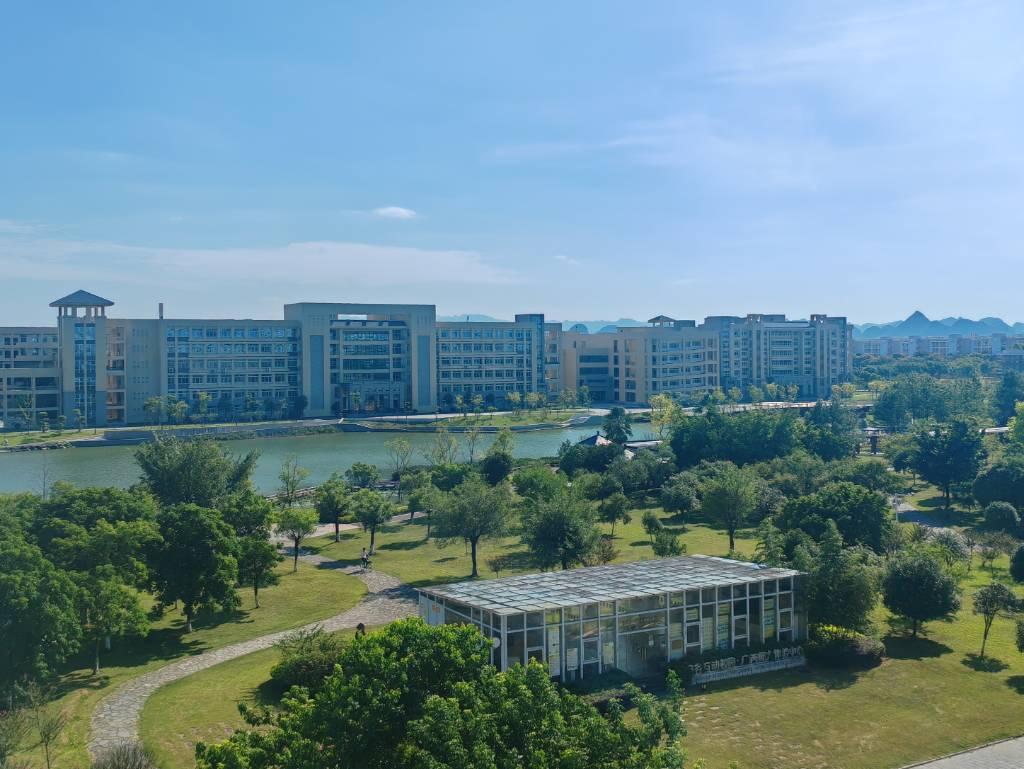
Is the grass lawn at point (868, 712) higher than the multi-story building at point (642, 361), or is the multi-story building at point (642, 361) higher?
the multi-story building at point (642, 361)

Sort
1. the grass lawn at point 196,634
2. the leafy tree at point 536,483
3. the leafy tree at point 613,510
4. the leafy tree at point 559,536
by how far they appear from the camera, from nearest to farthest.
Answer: the grass lawn at point 196,634
the leafy tree at point 559,536
the leafy tree at point 613,510
the leafy tree at point 536,483

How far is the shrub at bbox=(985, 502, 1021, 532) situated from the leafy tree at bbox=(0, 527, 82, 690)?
2147 centimetres

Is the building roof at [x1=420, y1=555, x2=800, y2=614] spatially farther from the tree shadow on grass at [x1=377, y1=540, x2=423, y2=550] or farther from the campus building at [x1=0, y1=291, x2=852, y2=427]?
the campus building at [x1=0, y1=291, x2=852, y2=427]

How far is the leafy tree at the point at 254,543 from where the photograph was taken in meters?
16.7

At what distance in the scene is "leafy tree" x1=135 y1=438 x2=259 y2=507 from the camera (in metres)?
23.2

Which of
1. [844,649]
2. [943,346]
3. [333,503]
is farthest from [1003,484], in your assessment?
[943,346]

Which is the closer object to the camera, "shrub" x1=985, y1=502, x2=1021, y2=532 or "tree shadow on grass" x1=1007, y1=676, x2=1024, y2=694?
"tree shadow on grass" x1=1007, y1=676, x2=1024, y2=694

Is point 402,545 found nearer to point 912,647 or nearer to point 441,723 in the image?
point 912,647

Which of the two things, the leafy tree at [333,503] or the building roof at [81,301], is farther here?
the building roof at [81,301]

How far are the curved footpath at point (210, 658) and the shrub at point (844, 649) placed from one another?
685 cm

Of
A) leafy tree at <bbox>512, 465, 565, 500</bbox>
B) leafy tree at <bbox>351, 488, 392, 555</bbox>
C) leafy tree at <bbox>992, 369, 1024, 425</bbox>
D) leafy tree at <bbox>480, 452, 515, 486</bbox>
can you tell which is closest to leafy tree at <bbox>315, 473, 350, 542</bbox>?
leafy tree at <bbox>351, 488, 392, 555</bbox>

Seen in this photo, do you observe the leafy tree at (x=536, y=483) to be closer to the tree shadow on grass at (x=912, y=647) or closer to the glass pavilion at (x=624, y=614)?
the glass pavilion at (x=624, y=614)

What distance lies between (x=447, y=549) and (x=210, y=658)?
8604 mm

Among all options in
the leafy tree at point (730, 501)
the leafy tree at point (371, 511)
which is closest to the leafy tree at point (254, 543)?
the leafy tree at point (371, 511)
